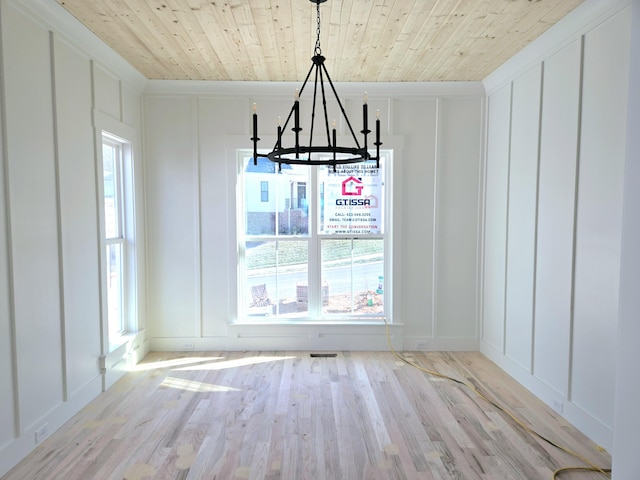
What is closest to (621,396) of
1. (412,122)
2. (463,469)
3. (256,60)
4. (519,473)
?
(519,473)

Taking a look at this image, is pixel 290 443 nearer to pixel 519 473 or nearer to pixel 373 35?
pixel 519 473

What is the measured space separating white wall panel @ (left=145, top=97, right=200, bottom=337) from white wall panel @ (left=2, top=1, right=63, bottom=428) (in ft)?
4.97

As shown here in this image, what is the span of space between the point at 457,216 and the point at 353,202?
115 centimetres

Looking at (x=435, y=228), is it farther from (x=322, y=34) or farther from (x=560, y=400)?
(x=322, y=34)

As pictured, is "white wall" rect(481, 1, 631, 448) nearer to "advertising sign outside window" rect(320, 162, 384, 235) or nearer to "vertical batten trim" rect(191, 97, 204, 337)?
"advertising sign outside window" rect(320, 162, 384, 235)

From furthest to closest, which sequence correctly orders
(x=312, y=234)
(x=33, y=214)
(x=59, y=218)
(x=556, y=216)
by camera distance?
(x=312, y=234)
(x=556, y=216)
(x=59, y=218)
(x=33, y=214)

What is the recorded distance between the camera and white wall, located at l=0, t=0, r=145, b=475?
2.22 m

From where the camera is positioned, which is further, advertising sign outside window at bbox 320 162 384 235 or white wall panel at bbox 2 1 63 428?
advertising sign outside window at bbox 320 162 384 235

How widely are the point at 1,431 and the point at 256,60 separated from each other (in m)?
3.25

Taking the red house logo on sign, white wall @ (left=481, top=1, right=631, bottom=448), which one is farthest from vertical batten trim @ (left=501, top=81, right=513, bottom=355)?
the red house logo on sign

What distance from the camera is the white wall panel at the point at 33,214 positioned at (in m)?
2.26

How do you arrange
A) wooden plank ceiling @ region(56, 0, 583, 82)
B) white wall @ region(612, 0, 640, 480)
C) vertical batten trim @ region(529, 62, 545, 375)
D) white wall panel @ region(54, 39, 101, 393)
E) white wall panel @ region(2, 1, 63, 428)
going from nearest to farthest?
white wall @ region(612, 0, 640, 480), white wall panel @ region(2, 1, 63, 428), wooden plank ceiling @ region(56, 0, 583, 82), white wall panel @ region(54, 39, 101, 393), vertical batten trim @ region(529, 62, 545, 375)

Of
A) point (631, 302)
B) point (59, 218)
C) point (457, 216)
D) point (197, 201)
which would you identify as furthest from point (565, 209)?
point (59, 218)

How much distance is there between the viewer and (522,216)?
11.2 ft
